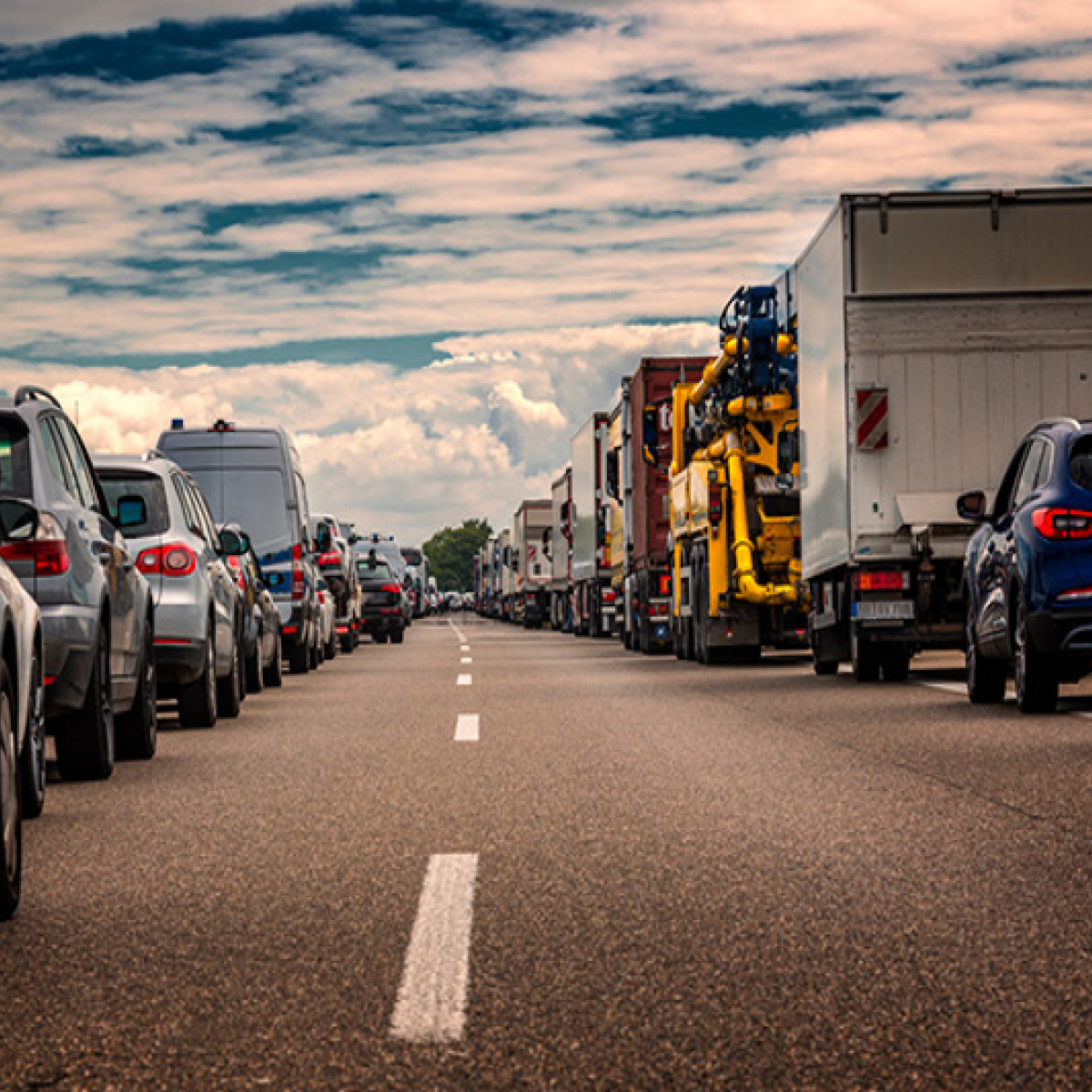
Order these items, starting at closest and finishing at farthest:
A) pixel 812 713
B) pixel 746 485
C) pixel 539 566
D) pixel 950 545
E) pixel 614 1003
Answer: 1. pixel 614 1003
2. pixel 812 713
3. pixel 950 545
4. pixel 746 485
5. pixel 539 566

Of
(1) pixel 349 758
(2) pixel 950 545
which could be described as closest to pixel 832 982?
(1) pixel 349 758

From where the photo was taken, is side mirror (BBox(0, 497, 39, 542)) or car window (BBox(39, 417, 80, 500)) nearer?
side mirror (BBox(0, 497, 39, 542))

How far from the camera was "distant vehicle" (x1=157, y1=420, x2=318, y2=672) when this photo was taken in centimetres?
2195

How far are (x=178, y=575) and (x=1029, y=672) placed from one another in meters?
5.52

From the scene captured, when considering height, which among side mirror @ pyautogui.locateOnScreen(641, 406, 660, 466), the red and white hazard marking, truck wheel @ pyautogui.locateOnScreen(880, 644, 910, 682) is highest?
side mirror @ pyautogui.locateOnScreen(641, 406, 660, 466)

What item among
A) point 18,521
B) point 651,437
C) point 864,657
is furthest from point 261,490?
point 18,521

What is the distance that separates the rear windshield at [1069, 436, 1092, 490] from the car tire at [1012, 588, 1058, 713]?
0.80 metres

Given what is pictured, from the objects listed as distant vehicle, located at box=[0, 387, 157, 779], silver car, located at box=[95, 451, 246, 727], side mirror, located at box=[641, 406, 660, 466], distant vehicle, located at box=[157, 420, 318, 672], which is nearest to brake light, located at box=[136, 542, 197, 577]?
silver car, located at box=[95, 451, 246, 727]

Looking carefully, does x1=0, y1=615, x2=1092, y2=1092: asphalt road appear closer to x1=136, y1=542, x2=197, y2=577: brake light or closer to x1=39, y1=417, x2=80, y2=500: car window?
x1=39, y1=417, x2=80, y2=500: car window

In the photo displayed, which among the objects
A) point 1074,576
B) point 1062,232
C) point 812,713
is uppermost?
point 1062,232

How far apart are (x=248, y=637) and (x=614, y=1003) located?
1302cm

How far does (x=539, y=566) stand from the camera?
61.2m

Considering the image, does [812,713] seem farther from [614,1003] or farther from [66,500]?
[614,1003]

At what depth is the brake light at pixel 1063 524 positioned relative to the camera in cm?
1237
